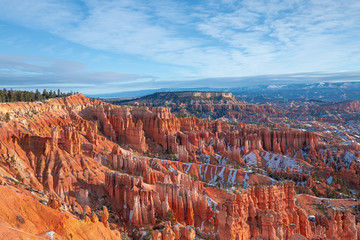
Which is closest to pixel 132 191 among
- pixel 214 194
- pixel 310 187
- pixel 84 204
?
pixel 84 204

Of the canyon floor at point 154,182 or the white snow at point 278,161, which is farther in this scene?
the white snow at point 278,161

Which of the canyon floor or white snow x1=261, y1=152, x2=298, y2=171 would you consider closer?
the canyon floor

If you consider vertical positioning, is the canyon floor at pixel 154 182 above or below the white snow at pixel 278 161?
above

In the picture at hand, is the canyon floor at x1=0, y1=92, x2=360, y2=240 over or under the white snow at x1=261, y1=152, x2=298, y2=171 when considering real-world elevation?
over

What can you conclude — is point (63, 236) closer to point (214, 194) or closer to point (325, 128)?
point (214, 194)

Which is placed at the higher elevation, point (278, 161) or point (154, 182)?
point (154, 182)

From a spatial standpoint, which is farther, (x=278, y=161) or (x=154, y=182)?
(x=278, y=161)

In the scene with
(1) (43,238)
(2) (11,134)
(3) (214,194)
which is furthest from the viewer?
(3) (214,194)

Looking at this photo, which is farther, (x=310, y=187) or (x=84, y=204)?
(x=310, y=187)
